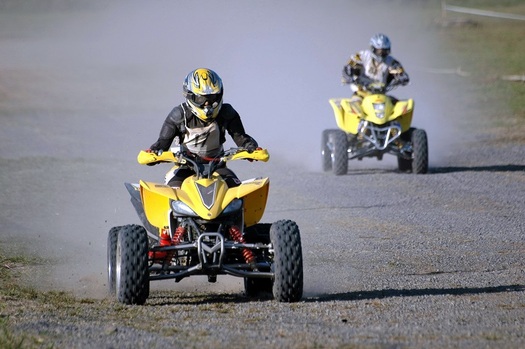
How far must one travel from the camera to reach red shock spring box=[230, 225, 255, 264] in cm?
1062

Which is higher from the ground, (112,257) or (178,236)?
(178,236)

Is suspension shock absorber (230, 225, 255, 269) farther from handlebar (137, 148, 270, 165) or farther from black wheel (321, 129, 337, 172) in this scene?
black wheel (321, 129, 337, 172)

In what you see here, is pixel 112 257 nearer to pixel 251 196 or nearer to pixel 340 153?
pixel 251 196

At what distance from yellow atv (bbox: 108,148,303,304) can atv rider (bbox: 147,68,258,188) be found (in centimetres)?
40

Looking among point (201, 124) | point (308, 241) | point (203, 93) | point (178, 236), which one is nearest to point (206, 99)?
point (203, 93)

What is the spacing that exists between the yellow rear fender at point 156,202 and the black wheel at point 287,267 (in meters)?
1.12

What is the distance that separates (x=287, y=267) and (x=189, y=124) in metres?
2.12

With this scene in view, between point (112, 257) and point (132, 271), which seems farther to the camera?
Answer: point (112, 257)

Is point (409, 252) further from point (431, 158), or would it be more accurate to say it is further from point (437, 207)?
point (431, 158)

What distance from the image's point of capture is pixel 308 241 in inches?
588

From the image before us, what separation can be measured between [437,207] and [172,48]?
3044cm

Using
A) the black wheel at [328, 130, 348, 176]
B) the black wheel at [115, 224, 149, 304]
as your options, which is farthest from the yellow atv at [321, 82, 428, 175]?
the black wheel at [115, 224, 149, 304]

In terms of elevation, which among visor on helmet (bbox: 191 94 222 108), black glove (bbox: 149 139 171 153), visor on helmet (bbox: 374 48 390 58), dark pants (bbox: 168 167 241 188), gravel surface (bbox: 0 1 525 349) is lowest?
gravel surface (bbox: 0 1 525 349)

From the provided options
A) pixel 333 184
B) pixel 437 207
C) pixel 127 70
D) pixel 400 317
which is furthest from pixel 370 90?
Answer: pixel 127 70
